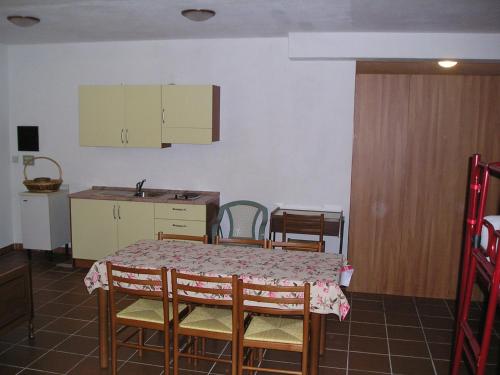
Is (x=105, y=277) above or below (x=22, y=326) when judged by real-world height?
above

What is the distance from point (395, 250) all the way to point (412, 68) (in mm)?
1884

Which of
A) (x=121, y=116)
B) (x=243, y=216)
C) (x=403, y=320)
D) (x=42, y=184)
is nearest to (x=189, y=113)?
(x=121, y=116)

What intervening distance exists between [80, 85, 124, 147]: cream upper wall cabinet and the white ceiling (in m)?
0.60

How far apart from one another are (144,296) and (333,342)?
162 cm

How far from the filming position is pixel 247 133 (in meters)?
5.42

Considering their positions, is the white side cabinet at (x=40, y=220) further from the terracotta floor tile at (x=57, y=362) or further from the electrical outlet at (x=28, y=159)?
the terracotta floor tile at (x=57, y=362)

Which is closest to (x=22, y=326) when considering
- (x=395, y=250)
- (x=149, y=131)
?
(x=149, y=131)

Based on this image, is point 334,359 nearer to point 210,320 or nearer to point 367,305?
point 210,320

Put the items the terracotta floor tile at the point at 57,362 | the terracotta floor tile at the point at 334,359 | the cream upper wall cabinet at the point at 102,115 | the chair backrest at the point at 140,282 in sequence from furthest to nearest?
the cream upper wall cabinet at the point at 102,115, the terracotta floor tile at the point at 334,359, the terracotta floor tile at the point at 57,362, the chair backrest at the point at 140,282

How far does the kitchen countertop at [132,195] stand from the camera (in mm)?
5207

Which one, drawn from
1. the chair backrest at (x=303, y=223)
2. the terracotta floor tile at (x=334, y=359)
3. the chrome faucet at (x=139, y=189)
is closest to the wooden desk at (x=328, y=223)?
the chair backrest at (x=303, y=223)

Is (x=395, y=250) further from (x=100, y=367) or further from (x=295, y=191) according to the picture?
(x=100, y=367)

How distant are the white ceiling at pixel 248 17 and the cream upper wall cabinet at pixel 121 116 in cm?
59

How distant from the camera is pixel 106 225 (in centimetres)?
538
